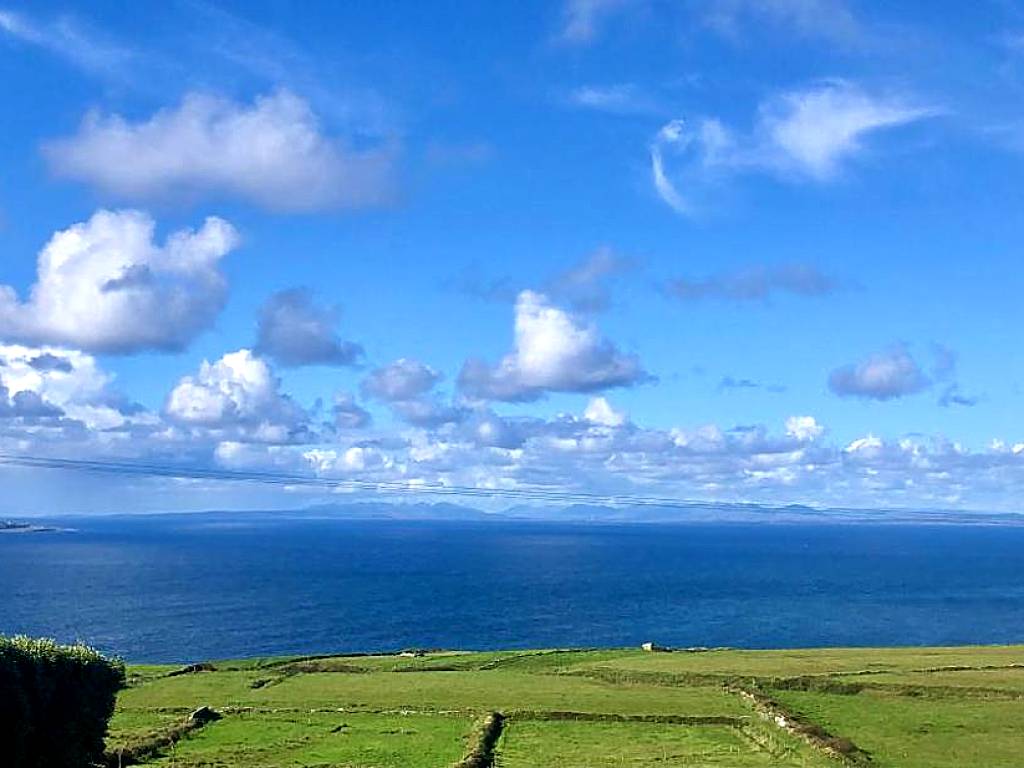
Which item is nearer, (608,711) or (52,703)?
(52,703)

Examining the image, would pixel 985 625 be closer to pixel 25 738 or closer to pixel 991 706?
pixel 991 706

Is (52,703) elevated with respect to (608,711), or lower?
elevated

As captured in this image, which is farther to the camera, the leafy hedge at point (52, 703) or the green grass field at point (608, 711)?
the green grass field at point (608, 711)

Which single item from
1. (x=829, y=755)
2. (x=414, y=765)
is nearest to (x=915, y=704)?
(x=829, y=755)

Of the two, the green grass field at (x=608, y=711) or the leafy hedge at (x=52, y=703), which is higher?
the leafy hedge at (x=52, y=703)
